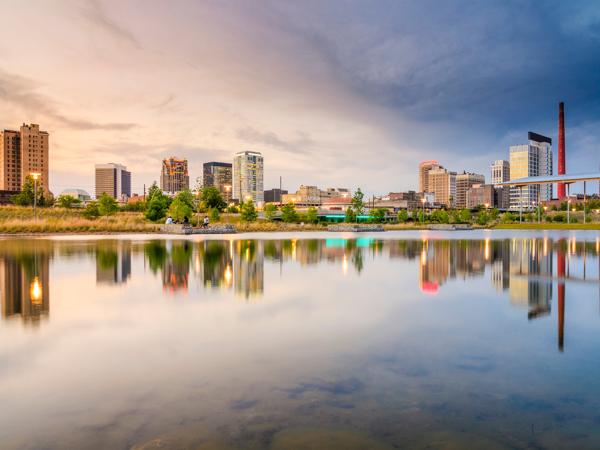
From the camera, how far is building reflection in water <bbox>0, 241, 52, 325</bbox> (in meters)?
11.1

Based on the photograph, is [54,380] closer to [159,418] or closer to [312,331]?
[159,418]

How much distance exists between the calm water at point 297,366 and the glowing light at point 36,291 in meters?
0.16

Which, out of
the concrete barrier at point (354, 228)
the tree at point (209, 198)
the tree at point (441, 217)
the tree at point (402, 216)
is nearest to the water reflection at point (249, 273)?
the concrete barrier at point (354, 228)

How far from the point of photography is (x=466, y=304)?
12.6 metres

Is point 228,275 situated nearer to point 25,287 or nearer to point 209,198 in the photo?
point 25,287

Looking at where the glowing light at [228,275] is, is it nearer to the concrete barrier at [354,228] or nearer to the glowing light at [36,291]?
the glowing light at [36,291]

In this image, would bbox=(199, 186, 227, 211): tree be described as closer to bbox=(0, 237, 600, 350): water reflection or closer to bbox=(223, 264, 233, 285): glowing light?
bbox=(0, 237, 600, 350): water reflection

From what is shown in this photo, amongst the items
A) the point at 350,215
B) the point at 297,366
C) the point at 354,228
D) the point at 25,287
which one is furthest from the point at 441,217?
the point at 297,366

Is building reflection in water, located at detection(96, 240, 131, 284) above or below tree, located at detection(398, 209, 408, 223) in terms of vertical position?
below

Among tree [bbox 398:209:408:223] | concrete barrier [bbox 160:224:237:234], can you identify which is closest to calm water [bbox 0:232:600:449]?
concrete barrier [bbox 160:224:237:234]

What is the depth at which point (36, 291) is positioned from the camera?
13.9 m

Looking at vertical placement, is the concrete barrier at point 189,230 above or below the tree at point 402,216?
below

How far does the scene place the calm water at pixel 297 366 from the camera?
5.03 meters

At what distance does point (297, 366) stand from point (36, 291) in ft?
35.7
